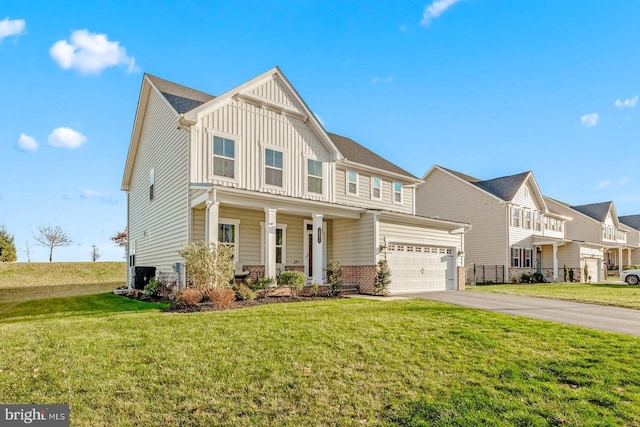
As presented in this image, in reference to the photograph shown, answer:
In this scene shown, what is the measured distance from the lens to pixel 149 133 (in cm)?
1878

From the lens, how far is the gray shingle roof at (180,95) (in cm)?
1522

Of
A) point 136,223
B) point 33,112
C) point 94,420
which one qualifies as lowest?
point 94,420

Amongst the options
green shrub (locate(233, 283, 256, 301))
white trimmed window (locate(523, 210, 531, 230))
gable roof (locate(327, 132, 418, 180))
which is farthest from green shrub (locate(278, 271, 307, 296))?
white trimmed window (locate(523, 210, 531, 230))

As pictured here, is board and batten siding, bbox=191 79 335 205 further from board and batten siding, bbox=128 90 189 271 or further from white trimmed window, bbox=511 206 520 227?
white trimmed window, bbox=511 206 520 227

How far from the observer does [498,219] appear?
29328mm

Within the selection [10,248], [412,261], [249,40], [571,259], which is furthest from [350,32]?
[10,248]

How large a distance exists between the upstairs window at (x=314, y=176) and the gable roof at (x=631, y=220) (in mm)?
58788

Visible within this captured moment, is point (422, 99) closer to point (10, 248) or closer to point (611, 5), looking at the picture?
point (611, 5)

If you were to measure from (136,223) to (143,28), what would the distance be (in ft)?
36.5

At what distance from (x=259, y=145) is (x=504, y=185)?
23334 millimetres

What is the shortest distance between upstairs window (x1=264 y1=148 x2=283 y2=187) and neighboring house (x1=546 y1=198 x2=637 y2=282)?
2858 centimetres

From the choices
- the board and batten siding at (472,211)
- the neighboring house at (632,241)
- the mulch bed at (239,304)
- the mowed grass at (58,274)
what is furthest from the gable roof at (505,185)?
the neighboring house at (632,241)

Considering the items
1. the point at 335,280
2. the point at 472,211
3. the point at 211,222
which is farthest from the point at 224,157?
the point at 472,211

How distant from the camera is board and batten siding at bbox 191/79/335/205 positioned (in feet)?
45.9
